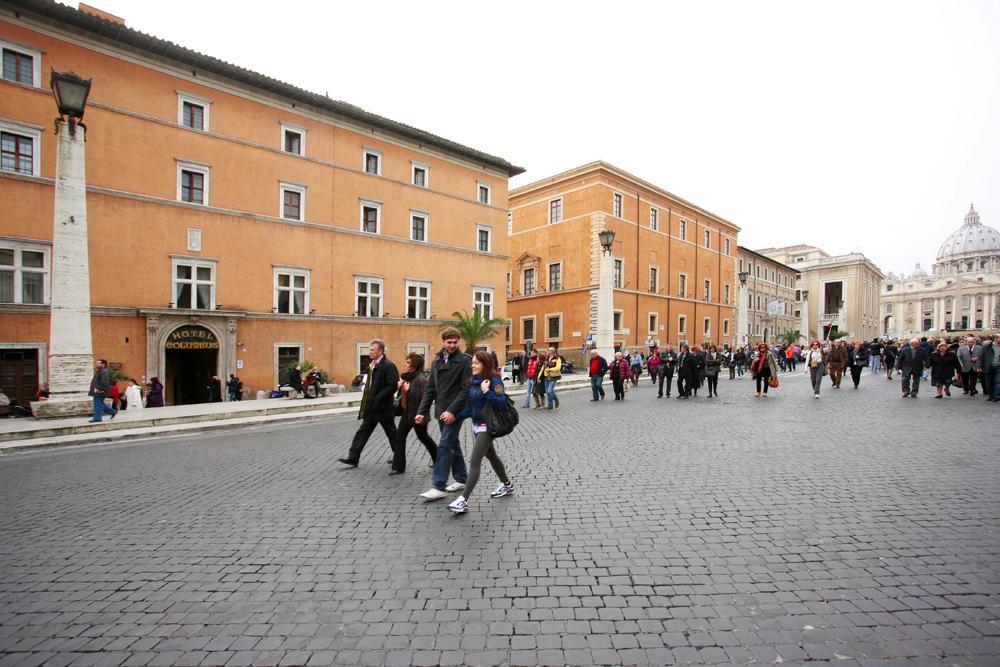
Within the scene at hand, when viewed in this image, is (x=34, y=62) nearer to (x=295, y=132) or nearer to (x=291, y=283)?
(x=295, y=132)

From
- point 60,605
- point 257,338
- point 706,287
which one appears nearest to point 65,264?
point 257,338

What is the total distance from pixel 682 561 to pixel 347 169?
80.3 feet

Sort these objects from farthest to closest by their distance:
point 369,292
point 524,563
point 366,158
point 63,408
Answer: point 366,158 → point 369,292 → point 63,408 → point 524,563

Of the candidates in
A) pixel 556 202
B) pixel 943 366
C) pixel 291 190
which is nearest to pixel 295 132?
pixel 291 190

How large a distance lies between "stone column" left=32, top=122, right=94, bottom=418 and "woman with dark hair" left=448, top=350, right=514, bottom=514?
1259 cm

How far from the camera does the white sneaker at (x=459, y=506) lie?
506 cm

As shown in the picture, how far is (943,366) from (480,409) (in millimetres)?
16495

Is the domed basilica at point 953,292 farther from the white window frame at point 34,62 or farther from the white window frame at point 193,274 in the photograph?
the white window frame at point 34,62

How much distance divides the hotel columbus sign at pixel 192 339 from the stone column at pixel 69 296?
6564mm

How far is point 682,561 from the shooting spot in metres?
3.94

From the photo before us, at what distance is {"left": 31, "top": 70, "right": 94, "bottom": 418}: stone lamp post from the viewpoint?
488 inches

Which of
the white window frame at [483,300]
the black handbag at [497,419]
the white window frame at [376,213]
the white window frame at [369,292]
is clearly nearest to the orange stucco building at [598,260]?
the white window frame at [483,300]

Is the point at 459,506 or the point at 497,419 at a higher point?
the point at 497,419

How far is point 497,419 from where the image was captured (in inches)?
206
